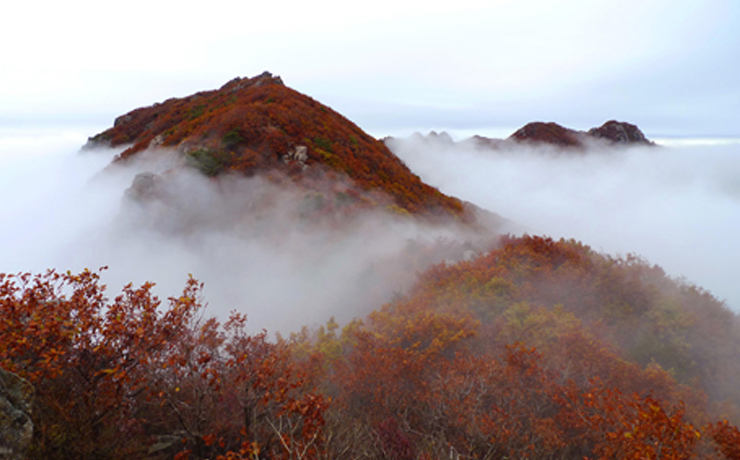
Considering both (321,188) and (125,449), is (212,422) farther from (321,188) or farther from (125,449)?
(321,188)

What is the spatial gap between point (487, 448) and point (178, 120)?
40325 millimetres

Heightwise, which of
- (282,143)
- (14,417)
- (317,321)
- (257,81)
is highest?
(257,81)

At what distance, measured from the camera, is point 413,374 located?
408 inches

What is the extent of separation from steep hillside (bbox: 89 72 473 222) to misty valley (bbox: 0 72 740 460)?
231 mm

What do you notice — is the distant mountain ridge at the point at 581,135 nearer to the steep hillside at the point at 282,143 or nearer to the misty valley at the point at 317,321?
the misty valley at the point at 317,321

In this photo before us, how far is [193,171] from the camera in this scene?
2567 centimetres

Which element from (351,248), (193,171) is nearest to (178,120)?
(193,171)

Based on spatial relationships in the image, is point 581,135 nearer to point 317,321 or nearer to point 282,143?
point 282,143

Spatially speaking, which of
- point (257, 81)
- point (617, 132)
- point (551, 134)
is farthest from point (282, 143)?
point (617, 132)

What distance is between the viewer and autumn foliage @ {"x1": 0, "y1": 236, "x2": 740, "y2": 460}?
591cm

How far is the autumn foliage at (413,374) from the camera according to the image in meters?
5.91

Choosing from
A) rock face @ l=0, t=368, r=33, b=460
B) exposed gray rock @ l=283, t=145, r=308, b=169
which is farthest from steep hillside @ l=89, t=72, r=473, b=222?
rock face @ l=0, t=368, r=33, b=460

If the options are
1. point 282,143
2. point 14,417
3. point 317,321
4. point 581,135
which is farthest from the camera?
point 581,135

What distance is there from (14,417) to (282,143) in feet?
84.8
